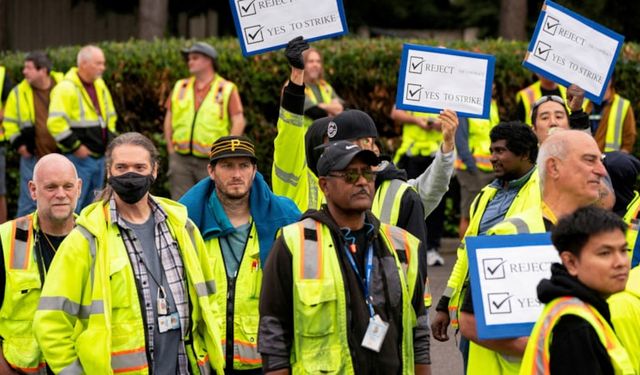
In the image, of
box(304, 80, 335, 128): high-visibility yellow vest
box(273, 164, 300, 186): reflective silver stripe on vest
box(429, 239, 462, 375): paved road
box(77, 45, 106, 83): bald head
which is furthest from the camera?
box(77, 45, 106, 83): bald head

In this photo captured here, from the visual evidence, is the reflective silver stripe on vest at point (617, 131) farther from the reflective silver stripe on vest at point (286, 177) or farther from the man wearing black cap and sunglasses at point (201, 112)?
the reflective silver stripe on vest at point (286, 177)

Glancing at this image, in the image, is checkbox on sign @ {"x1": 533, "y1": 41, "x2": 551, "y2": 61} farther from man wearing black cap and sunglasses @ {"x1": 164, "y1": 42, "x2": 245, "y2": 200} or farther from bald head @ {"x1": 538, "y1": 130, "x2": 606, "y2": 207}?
man wearing black cap and sunglasses @ {"x1": 164, "y1": 42, "x2": 245, "y2": 200}

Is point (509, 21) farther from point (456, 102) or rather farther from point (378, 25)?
point (456, 102)

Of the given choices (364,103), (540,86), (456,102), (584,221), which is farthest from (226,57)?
(584,221)

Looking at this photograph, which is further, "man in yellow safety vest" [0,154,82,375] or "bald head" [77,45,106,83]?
"bald head" [77,45,106,83]

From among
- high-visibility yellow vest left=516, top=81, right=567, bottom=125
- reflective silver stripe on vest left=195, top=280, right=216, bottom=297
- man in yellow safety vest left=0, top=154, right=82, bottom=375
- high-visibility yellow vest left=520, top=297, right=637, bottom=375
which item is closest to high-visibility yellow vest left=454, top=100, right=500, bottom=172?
high-visibility yellow vest left=516, top=81, right=567, bottom=125

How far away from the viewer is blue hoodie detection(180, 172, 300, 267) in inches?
262

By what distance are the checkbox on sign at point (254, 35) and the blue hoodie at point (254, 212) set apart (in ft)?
4.87

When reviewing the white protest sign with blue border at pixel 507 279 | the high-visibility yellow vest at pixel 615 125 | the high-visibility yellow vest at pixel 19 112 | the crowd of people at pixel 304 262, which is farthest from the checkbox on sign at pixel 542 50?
the high-visibility yellow vest at pixel 19 112

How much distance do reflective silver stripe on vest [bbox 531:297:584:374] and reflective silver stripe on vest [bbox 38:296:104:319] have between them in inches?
81.7

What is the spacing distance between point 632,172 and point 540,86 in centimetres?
523

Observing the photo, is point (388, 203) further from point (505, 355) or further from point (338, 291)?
point (338, 291)

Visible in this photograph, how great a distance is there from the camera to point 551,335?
443 centimetres

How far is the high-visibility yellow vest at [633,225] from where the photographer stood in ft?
20.5
